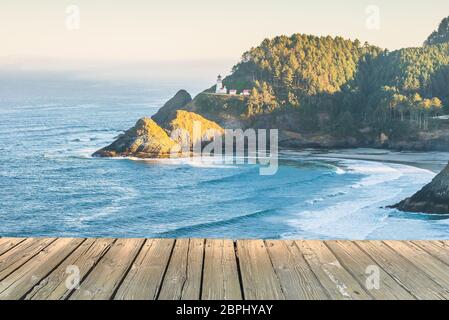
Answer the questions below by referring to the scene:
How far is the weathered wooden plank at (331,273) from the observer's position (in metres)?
3.53

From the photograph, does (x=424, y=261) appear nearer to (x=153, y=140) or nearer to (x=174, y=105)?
(x=153, y=140)

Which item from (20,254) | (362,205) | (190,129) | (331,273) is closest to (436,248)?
(331,273)

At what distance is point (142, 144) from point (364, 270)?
6259 centimetres

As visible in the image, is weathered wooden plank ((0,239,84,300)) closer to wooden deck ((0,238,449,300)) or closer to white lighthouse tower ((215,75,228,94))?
wooden deck ((0,238,449,300))

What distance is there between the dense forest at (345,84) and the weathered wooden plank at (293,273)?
74.1 meters

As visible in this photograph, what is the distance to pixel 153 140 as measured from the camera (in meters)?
66.1

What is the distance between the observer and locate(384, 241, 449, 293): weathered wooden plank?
3.91 m

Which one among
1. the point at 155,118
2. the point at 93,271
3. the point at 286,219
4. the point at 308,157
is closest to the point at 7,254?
the point at 93,271

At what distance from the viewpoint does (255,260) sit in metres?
4.29

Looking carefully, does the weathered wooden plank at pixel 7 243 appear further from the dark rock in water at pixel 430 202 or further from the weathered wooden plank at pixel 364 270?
the dark rock in water at pixel 430 202
